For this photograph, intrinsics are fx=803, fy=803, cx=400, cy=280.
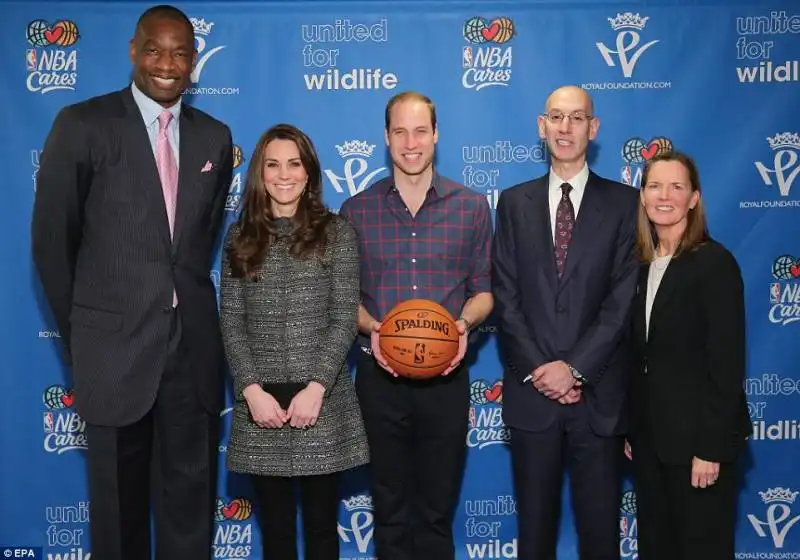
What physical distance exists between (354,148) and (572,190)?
1.28 metres

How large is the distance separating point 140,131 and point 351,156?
1.41 meters

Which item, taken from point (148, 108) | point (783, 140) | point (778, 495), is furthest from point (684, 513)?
point (148, 108)

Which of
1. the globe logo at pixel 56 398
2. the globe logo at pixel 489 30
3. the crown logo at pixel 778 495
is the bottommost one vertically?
the crown logo at pixel 778 495

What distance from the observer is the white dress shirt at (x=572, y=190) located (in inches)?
115

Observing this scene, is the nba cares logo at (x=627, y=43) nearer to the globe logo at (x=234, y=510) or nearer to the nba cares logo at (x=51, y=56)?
the nba cares logo at (x=51, y=56)

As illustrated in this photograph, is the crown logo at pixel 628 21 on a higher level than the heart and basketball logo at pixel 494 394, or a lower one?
higher

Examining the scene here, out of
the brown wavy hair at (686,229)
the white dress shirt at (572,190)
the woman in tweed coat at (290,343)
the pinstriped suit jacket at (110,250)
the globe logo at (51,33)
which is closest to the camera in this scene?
the pinstriped suit jacket at (110,250)

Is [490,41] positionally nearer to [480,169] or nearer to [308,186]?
[480,169]

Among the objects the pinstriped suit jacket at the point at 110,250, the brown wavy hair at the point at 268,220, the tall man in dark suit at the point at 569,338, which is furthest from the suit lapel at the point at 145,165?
the tall man in dark suit at the point at 569,338

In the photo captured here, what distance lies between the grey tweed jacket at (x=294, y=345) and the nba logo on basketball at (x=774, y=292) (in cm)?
222

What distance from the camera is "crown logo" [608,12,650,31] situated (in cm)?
380

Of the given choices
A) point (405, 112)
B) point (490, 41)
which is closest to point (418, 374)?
point (405, 112)

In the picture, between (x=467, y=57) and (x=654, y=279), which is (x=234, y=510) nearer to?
(x=654, y=279)

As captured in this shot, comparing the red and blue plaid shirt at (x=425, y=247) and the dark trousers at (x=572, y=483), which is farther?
the red and blue plaid shirt at (x=425, y=247)
